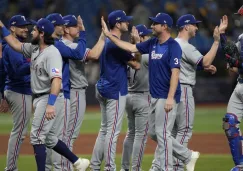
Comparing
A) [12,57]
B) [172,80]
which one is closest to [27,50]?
[12,57]

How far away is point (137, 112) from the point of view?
9.95 meters

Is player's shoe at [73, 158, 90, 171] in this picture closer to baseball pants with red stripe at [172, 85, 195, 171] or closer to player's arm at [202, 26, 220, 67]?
baseball pants with red stripe at [172, 85, 195, 171]

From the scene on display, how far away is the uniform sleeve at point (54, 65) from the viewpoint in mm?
8375

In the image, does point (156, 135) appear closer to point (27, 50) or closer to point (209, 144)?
point (27, 50)

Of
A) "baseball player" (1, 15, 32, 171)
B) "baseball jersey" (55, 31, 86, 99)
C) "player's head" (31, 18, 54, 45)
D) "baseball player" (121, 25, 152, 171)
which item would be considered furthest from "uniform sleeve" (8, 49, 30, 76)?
"baseball player" (121, 25, 152, 171)

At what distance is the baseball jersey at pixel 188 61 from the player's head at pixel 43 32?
2191 mm

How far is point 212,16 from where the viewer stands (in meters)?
23.5

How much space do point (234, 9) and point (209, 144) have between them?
417 inches

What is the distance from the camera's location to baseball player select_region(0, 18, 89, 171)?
8.37 m

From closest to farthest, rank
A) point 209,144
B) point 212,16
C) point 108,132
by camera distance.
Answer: point 108,132
point 209,144
point 212,16

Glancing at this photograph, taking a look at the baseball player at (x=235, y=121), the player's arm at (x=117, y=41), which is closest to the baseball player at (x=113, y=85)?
the player's arm at (x=117, y=41)


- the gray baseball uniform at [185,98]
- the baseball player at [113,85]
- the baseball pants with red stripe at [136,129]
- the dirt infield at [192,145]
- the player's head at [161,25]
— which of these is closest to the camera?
the player's head at [161,25]

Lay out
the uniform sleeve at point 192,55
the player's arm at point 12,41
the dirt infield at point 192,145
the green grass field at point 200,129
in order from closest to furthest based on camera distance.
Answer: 1. the player's arm at point 12,41
2. the uniform sleeve at point 192,55
3. the green grass field at point 200,129
4. the dirt infield at point 192,145

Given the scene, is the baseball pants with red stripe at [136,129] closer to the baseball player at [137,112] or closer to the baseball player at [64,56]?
the baseball player at [137,112]
